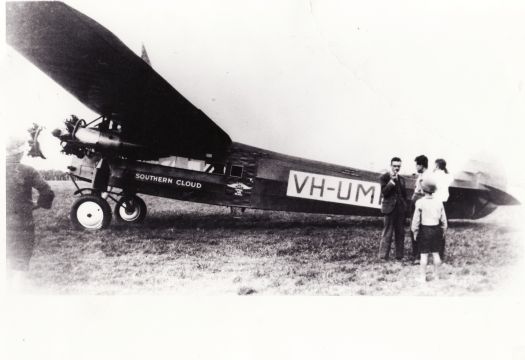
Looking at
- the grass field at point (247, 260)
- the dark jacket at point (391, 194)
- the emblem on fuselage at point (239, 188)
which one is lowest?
the grass field at point (247, 260)

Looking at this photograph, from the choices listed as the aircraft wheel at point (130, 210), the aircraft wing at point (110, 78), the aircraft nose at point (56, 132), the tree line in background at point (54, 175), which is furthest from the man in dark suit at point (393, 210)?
the aircraft nose at point (56, 132)

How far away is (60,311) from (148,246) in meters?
1.09

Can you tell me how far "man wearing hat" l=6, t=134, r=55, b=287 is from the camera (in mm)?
3240

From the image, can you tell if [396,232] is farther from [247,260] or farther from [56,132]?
[56,132]

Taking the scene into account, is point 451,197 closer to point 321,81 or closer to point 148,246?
point 321,81

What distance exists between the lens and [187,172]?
5109mm

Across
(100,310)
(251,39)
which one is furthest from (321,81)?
(100,310)

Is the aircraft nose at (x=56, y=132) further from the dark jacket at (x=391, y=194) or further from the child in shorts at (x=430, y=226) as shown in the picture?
the child in shorts at (x=430, y=226)

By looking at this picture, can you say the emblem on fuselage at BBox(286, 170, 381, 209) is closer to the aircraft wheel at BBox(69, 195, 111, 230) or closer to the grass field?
the grass field

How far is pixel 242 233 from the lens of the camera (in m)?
4.91

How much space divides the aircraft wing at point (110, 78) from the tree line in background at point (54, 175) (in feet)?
2.99

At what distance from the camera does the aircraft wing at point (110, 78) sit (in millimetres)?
3303

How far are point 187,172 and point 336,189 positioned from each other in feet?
6.72

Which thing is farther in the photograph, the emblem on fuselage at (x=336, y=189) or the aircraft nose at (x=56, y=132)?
the emblem on fuselage at (x=336, y=189)
